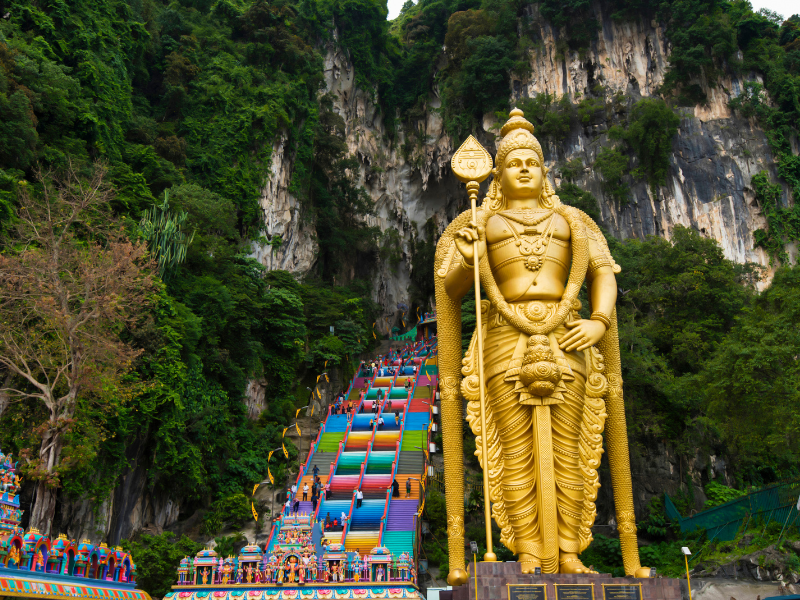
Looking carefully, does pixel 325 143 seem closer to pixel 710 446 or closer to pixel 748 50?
pixel 748 50

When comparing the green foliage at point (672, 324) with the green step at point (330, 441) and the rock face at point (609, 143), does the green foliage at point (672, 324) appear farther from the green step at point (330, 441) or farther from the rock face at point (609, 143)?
the green step at point (330, 441)

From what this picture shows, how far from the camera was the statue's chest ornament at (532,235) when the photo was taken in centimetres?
680

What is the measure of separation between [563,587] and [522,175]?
4.01m

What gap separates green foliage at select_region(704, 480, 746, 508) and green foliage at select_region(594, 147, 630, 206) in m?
13.7

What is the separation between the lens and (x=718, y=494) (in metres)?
13.3

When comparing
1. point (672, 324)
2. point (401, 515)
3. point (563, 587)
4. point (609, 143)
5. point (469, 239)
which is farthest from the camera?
point (609, 143)

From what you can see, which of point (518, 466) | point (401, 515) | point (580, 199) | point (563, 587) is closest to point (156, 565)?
point (401, 515)

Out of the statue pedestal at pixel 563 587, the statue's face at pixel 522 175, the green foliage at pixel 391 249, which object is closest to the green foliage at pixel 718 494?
the statue pedestal at pixel 563 587

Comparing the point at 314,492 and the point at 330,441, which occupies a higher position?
the point at 330,441

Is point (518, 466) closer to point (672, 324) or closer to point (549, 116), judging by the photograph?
point (672, 324)

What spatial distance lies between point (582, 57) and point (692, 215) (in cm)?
839

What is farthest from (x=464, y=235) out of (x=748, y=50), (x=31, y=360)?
(x=748, y=50)

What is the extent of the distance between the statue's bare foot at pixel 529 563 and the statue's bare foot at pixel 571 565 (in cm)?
24

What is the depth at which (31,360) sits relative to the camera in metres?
10.8
